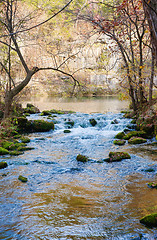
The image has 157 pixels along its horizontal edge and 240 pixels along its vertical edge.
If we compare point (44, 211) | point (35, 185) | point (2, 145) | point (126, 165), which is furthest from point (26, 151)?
point (44, 211)

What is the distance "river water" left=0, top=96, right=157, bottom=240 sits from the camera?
3.23m

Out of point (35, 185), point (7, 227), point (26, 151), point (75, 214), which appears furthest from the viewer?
point (26, 151)

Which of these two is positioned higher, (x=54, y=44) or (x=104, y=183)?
(x=54, y=44)

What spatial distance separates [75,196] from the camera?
4.42 meters

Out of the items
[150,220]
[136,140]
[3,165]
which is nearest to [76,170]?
[3,165]

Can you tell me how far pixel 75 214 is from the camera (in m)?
3.69

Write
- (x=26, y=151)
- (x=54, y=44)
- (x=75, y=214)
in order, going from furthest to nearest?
(x=54, y=44), (x=26, y=151), (x=75, y=214)

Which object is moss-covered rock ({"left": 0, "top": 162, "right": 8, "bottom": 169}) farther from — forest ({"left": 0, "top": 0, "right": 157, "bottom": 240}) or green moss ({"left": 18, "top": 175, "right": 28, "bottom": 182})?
green moss ({"left": 18, "top": 175, "right": 28, "bottom": 182})

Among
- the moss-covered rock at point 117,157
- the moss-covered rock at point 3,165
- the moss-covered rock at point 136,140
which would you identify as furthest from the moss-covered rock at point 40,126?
the moss-covered rock at point 117,157

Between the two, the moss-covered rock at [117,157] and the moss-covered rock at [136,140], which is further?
the moss-covered rock at [136,140]

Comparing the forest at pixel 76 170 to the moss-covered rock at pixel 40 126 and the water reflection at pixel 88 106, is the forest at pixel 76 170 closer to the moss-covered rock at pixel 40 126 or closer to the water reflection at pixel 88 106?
the moss-covered rock at pixel 40 126

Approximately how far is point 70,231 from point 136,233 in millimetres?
987

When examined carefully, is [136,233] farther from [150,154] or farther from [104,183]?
[150,154]

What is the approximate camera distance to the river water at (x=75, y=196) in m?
3.23
